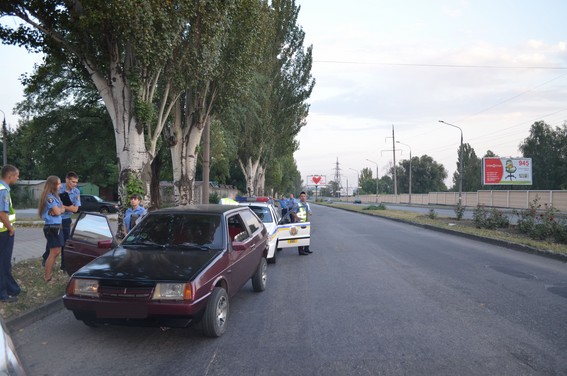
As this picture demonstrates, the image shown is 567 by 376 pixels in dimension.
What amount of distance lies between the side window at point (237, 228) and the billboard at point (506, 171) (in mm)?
56179

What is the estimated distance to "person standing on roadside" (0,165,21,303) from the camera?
5.75 metres

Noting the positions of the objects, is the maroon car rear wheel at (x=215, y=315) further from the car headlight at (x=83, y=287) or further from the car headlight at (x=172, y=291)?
the car headlight at (x=83, y=287)

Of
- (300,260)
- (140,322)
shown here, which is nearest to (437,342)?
(140,322)

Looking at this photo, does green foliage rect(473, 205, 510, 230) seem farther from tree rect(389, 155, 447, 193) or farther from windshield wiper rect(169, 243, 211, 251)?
tree rect(389, 155, 447, 193)

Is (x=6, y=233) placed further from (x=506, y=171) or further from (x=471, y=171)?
(x=471, y=171)

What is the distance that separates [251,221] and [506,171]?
57.0 meters

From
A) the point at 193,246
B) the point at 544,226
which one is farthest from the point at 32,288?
the point at 544,226

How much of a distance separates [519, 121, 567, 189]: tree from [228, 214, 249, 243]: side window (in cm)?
6724

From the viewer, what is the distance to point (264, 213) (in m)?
11.3

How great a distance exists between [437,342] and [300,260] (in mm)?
6380

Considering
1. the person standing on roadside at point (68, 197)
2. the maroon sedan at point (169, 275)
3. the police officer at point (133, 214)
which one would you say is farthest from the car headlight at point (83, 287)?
the person standing on roadside at point (68, 197)

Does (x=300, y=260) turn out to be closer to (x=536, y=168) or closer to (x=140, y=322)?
(x=140, y=322)

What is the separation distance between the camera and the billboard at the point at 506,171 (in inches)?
2206

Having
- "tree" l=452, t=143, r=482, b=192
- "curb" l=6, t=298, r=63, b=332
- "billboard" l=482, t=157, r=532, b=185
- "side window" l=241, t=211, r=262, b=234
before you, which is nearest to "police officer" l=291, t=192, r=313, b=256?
"side window" l=241, t=211, r=262, b=234
